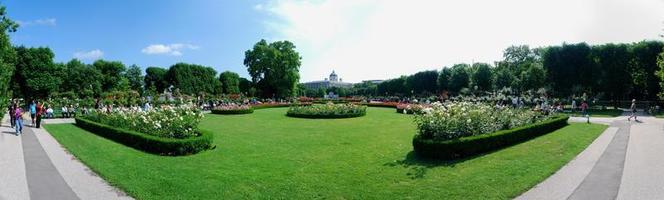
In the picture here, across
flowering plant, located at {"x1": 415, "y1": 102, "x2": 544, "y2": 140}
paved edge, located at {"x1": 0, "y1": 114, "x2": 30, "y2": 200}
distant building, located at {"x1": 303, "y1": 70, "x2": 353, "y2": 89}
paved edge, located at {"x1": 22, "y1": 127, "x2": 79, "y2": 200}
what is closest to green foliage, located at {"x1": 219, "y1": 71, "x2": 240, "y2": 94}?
paved edge, located at {"x1": 0, "y1": 114, "x2": 30, "y2": 200}

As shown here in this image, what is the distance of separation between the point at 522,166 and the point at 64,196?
9388 mm

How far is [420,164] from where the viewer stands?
9633 millimetres

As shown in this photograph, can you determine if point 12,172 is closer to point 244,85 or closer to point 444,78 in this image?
point 244,85

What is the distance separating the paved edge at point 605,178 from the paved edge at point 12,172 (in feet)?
32.7

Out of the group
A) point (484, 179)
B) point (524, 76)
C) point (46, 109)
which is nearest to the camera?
point (484, 179)

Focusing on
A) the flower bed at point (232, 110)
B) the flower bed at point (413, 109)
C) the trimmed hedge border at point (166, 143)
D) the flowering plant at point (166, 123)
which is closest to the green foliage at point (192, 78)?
the flower bed at point (232, 110)

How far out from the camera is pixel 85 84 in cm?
5394

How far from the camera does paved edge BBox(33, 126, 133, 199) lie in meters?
7.08

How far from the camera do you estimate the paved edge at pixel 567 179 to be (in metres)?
6.93

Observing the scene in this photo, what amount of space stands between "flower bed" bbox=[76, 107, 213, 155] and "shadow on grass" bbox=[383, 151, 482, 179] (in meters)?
5.80

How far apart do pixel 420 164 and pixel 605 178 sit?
3.81 metres

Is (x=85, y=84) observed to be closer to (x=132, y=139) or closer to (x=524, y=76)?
(x=132, y=139)

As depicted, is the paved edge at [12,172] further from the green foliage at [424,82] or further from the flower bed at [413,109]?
the green foliage at [424,82]

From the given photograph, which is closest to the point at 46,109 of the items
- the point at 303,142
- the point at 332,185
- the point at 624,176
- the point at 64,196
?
the point at 303,142
